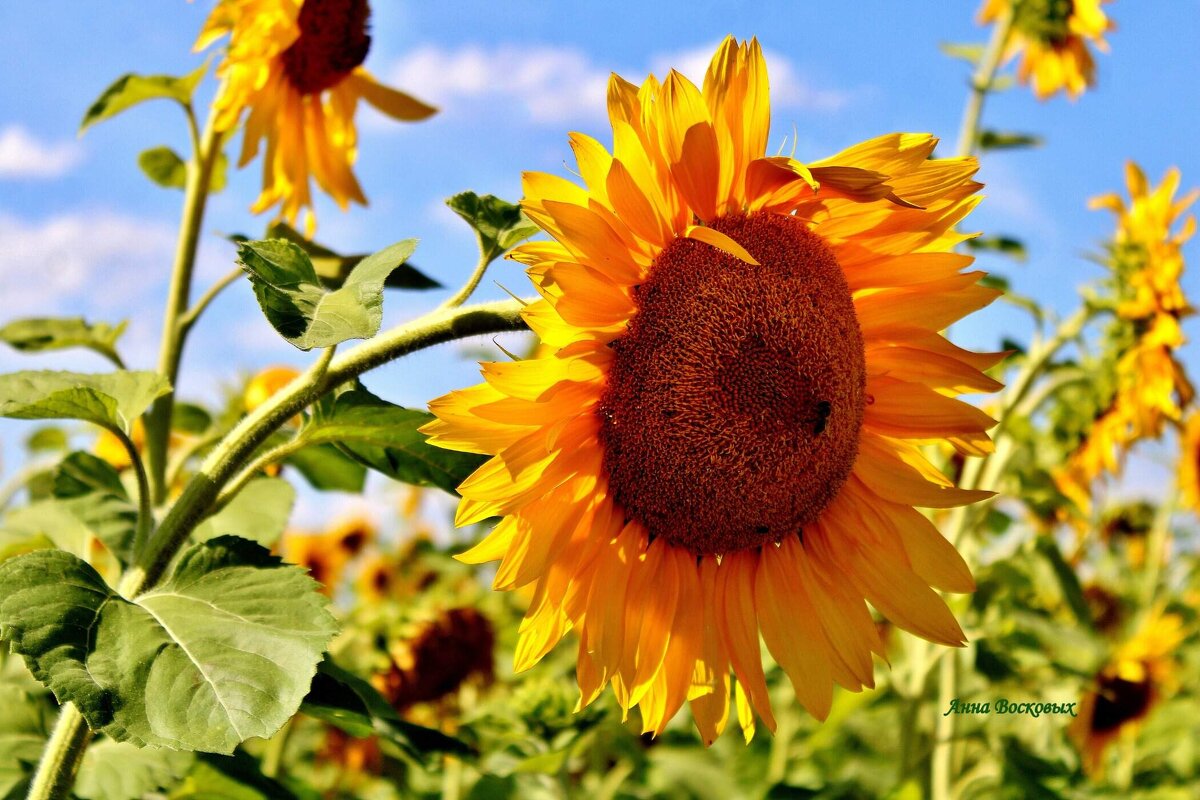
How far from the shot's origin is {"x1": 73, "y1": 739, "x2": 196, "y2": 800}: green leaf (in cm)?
141

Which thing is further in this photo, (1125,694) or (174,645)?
(1125,694)

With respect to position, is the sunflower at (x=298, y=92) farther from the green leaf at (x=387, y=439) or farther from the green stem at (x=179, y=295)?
the green leaf at (x=387, y=439)

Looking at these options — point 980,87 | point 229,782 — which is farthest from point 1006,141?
point 229,782

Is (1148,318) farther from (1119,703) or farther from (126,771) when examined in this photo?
(126,771)

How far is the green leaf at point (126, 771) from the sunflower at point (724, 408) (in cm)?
50

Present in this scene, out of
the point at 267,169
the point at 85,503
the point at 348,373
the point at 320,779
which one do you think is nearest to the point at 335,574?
the point at 320,779

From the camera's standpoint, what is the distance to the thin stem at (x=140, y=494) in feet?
4.24

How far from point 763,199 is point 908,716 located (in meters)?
1.68

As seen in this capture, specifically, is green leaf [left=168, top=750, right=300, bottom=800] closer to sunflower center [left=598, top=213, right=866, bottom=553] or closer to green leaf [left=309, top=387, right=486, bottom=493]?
green leaf [left=309, top=387, right=486, bottom=493]

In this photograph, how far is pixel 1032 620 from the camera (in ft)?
8.73

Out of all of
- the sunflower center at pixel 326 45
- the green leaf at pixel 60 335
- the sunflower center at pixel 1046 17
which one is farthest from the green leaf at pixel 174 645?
the sunflower center at pixel 1046 17

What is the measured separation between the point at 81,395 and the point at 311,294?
1.04 ft

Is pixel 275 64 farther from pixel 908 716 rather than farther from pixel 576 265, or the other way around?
pixel 908 716

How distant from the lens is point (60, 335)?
76.4 inches
